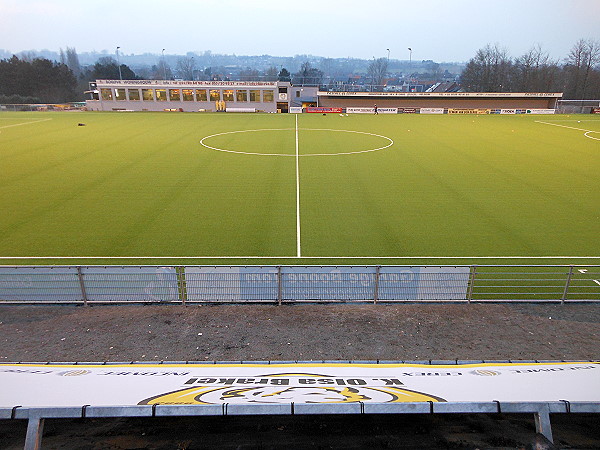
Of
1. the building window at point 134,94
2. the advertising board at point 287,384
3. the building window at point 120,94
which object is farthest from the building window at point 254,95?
the advertising board at point 287,384

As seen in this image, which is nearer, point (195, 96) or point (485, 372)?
point (485, 372)

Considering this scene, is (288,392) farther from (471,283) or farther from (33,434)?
(471,283)

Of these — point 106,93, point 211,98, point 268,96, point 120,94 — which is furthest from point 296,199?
point 106,93

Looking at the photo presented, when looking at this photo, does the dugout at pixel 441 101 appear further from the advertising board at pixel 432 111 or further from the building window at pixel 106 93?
the building window at pixel 106 93

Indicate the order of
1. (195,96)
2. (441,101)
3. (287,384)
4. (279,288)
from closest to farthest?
(287,384), (279,288), (195,96), (441,101)

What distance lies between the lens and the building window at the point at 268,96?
2852 inches

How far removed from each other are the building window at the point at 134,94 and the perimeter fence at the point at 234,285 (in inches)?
2699

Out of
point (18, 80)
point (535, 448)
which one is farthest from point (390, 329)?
point (18, 80)

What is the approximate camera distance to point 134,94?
7256 centimetres

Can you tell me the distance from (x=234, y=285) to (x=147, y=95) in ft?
230

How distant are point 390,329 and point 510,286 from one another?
18.6 ft

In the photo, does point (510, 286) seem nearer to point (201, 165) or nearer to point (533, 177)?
point (533, 177)

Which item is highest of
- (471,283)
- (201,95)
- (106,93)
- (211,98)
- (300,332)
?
(106,93)

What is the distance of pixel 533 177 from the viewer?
27453 millimetres
